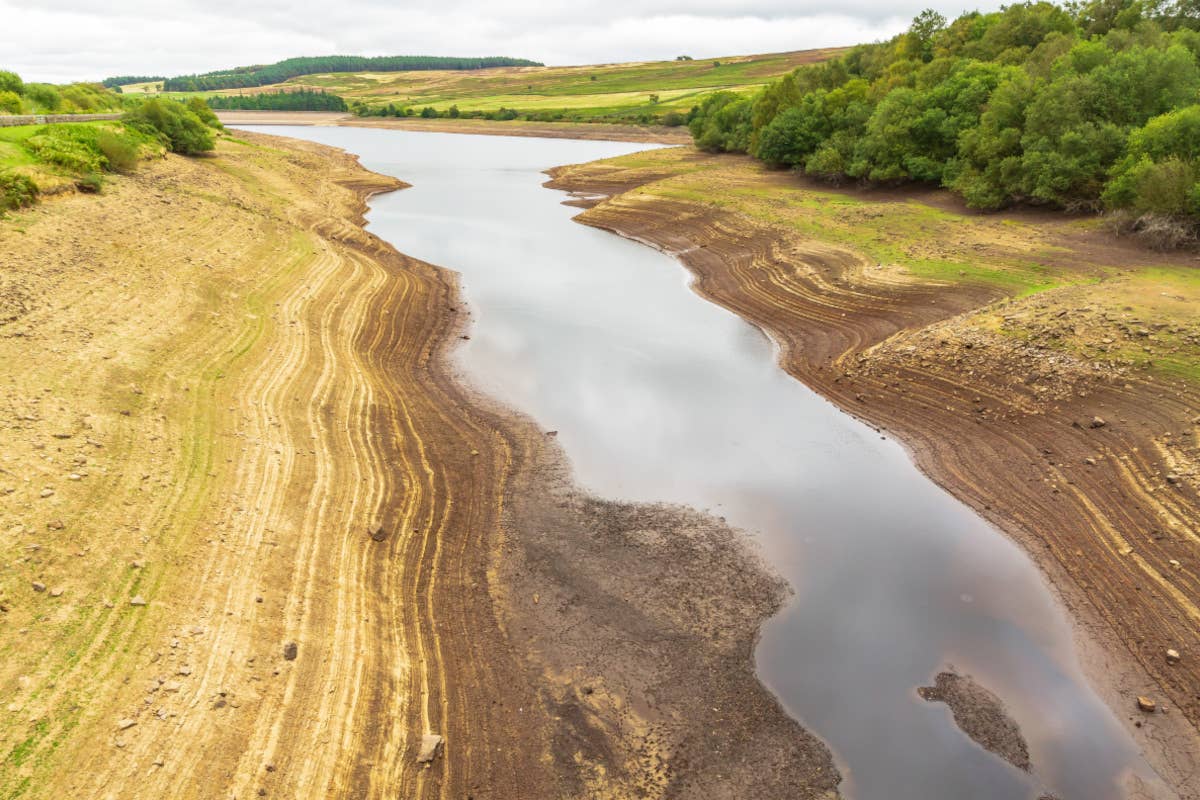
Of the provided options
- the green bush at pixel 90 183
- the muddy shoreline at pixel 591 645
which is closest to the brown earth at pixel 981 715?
the muddy shoreline at pixel 591 645

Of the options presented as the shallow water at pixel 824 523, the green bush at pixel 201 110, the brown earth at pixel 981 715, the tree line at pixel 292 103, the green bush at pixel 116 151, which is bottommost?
the brown earth at pixel 981 715

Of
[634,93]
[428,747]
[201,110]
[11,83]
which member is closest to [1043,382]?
[428,747]

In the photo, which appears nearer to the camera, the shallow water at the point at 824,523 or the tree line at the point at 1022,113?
the shallow water at the point at 824,523

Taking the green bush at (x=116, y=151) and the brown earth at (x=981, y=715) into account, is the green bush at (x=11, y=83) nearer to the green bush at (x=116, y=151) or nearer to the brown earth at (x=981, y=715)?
the green bush at (x=116, y=151)

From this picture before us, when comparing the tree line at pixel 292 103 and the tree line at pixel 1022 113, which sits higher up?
the tree line at pixel 292 103

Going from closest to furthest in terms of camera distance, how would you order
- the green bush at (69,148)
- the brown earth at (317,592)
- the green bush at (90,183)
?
the brown earth at (317,592), the green bush at (90,183), the green bush at (69,148)

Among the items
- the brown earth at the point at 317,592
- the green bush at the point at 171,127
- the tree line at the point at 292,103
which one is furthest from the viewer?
the tree line at the point at 292,103
